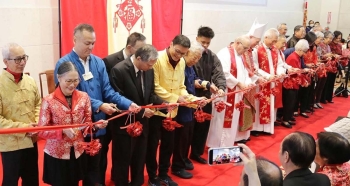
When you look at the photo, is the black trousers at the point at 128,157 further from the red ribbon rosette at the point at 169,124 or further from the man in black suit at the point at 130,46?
the man in black suit at the point at 130,46

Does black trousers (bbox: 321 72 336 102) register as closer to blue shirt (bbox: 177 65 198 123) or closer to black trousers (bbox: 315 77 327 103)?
black trousers (bbox: 315 77 327 103)

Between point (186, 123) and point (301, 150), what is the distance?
184 cm

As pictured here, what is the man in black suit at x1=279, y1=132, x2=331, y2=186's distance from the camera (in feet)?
6.57

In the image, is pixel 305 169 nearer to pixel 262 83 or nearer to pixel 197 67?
pixel 197 67

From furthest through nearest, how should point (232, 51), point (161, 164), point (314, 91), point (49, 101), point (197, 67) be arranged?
1. point (314, 91)
2. point (232, 51)
3. point (197, 67)
4. point (161, 164)
5. point (49, 101)

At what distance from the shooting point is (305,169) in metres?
2.03

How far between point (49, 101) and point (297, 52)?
4.41 m

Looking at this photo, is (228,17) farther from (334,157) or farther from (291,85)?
(334,157)

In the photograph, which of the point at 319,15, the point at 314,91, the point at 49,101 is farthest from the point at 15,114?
the point at 319,15

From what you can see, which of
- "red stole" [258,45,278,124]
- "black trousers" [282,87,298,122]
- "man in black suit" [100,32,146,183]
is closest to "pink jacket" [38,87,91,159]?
"man in black suit" [100,32,146,183]

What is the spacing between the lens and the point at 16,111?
2.66m

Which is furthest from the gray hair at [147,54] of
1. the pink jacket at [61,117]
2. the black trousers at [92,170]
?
the black trousers at [92,170]

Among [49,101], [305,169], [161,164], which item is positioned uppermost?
[49,101]

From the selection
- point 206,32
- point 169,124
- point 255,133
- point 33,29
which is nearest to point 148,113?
point 169,124
